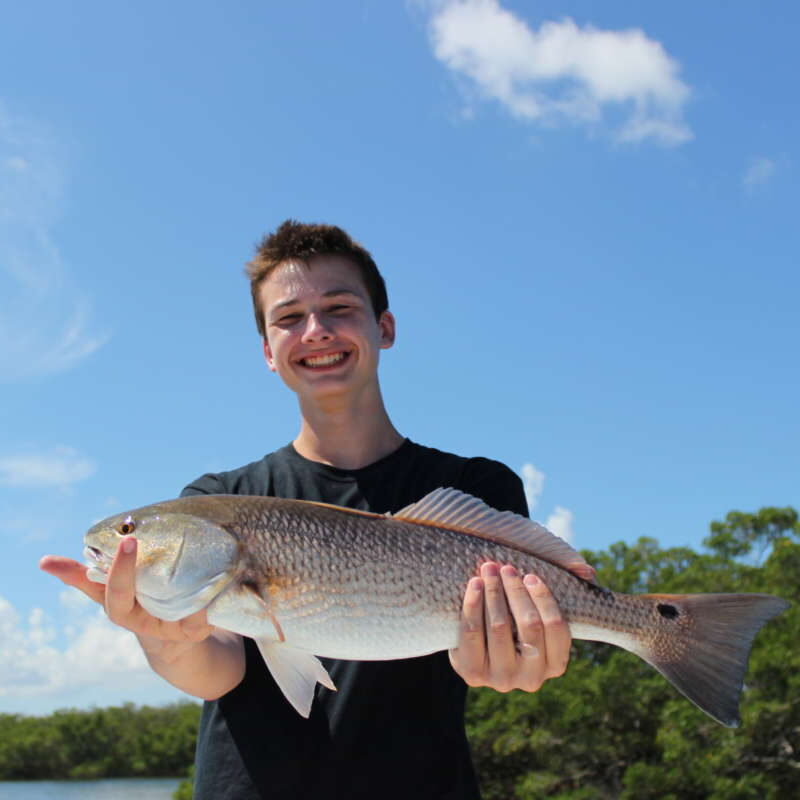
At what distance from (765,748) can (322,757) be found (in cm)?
2022

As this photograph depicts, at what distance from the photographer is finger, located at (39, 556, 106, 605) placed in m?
3.04

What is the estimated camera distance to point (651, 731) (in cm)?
2245

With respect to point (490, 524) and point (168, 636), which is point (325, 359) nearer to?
point (490, 524)

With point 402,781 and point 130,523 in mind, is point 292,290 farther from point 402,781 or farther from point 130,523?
point 402,781

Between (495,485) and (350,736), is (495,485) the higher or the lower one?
the higher one

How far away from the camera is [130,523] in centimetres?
321

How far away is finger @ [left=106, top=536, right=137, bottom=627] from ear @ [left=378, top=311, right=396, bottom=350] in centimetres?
191

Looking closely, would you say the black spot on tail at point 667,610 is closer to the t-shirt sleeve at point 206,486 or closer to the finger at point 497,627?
the finger at point 497,627


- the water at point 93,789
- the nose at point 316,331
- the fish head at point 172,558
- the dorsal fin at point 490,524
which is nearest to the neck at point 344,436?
the nose at point 316,331

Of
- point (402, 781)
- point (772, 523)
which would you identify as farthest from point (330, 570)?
point (772, 523)

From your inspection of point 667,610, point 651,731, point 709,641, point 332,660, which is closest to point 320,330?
point 332,660

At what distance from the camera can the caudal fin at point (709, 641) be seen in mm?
3229

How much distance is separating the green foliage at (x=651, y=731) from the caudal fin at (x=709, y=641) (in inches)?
684

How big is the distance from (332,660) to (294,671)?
2.03ft
